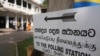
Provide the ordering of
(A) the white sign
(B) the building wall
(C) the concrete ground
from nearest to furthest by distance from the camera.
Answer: (A) the white sign
(B) the building wall
(C) the concrete ground

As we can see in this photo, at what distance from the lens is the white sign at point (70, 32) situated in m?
1.98

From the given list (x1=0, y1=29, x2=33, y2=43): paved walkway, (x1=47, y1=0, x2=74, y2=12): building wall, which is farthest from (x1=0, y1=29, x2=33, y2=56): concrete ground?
(x1=47, y1=0, x2=74, y2=12): building wall

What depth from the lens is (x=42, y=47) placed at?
2.93 meters

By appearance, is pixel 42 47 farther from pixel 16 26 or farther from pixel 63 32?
pixel 16 26

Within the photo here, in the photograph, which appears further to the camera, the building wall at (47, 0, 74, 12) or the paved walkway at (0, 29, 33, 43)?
the paved walkway at (0, 29, 33, 43)

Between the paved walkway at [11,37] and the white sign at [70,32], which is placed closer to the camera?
the white sign at [70,32]

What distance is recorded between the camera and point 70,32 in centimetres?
231

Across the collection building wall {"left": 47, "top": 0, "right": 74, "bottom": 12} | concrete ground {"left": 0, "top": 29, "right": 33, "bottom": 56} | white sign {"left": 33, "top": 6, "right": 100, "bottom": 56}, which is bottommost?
concrete ground {"left": 0, "top": 29, "right": 33, "bottom": 56}

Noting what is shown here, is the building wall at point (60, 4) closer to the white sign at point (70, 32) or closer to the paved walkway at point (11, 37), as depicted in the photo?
the white sign at point (70, 32)

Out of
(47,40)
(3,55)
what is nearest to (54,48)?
(47,40)

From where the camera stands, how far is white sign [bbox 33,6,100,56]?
6.51 feet

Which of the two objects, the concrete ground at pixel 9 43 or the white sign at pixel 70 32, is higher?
the white sign at pixel 70 32

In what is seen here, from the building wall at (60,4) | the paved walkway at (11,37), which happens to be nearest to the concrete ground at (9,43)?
the paved walkway at (11,37)

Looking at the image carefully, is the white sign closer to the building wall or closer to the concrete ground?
the building wall
